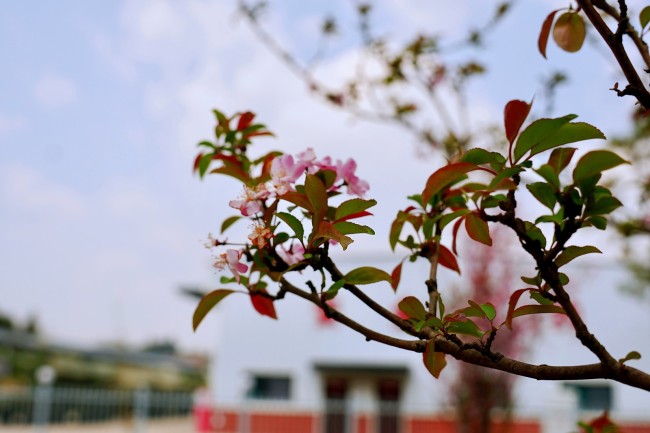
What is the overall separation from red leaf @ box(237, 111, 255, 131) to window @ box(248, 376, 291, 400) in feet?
39.0

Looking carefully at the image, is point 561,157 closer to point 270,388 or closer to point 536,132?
point 536,132

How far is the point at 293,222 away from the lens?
858mm

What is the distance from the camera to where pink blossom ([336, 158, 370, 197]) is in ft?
3.20

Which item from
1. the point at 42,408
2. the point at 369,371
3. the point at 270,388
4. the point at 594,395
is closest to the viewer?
the point at 42,408

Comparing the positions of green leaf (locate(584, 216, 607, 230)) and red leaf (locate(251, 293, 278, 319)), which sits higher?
green leaf (locate(584, 216, 607, 230))

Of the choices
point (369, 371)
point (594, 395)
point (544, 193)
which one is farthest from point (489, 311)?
point (369, 371)

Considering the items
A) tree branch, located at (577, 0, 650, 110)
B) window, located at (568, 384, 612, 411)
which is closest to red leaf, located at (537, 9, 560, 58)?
tree branch, located at (577, 0, 650, 110)

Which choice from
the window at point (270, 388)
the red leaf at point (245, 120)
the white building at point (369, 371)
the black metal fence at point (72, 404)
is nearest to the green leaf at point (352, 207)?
the red leaf at point (245, 120)

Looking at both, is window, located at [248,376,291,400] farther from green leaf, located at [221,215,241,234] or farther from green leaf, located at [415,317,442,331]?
green leaf, located at [415,317,442,331]

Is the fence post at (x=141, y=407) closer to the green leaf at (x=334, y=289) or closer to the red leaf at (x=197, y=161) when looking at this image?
the red leaf at (x=197, y=161)

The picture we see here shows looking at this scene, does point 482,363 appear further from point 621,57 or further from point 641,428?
point 641,428

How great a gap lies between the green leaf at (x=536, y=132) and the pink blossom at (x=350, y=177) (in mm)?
282

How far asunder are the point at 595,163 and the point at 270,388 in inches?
494

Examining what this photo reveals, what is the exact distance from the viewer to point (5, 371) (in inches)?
675
